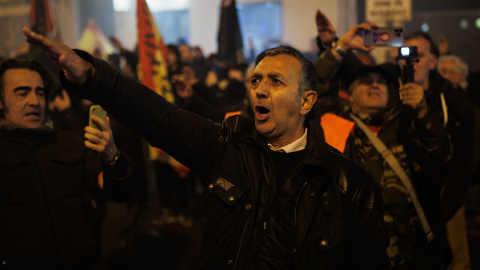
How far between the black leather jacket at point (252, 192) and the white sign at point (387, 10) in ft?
15.1

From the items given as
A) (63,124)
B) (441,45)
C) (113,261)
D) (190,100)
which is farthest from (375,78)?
(441,45)

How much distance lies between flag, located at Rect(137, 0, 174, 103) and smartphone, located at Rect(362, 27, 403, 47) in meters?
3.21

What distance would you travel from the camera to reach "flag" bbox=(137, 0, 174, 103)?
19.5 feet

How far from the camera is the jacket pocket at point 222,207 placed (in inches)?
84.2

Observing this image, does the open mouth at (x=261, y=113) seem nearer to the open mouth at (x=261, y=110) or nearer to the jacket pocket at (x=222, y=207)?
the open mouth at (x=261, y=110)

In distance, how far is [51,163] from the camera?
296 centimetres

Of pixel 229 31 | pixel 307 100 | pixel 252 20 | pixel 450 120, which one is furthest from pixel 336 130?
pixel 252 20

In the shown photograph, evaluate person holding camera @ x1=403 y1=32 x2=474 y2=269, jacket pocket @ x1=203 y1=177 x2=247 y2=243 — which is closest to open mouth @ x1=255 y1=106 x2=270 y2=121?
jacket pocket @ x1=203 y1=177 x2=247 y2=243

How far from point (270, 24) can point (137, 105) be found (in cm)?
1904

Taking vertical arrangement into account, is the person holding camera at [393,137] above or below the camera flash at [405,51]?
below

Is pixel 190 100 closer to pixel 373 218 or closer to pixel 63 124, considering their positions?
pixel 63 124

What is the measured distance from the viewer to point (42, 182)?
290 cm

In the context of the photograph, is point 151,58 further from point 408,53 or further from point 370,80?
point 408,53

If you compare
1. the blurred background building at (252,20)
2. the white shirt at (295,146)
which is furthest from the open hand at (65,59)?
the blurred background building at (252,20)
